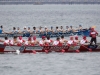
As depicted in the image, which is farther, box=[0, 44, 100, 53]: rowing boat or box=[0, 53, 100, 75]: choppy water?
box=[0, 44, 100, 53]: rowing boat

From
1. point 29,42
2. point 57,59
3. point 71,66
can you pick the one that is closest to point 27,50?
point 29,42

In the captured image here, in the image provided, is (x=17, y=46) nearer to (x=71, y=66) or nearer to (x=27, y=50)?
(x=27, y=50)

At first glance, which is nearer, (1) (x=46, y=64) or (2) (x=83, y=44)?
(1) (x=46, y=64)

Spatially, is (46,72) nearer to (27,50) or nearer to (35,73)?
(35,73)

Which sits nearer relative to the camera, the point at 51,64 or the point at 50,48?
the point at 51,64

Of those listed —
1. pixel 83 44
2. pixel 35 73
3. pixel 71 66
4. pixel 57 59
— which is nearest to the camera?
pixel 35 73

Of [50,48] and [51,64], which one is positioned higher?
[50,48]

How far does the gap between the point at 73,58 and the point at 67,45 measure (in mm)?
2400

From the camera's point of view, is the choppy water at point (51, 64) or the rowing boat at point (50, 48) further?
the rowing boat at point (50, 48)

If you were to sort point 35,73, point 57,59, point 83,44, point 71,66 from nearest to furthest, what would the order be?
point 35,73
point 71,66
point 57,59
point 83,44

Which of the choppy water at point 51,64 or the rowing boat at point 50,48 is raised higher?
the rowing boat at point 50,48

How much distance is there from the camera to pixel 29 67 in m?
40.9

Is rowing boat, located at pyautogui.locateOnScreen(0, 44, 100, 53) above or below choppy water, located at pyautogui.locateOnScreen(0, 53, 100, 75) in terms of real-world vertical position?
above

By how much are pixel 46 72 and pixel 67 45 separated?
869cm
